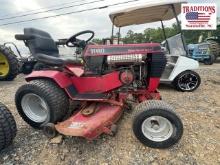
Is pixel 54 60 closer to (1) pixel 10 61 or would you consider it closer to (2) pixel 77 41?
(2) pixel 77 41

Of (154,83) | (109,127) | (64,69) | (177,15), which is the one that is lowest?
(109,127)

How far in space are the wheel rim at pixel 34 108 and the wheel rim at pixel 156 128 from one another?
1.54 metres

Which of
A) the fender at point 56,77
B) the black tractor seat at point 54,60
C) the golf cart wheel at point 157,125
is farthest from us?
the black tractor seat at point 54,60

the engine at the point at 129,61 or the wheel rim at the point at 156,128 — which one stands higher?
the engine at the point at 129,61

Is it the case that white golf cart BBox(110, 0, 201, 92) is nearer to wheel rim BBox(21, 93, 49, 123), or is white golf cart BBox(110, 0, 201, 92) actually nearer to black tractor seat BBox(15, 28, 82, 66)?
black tractor seat BBox(15, 28, 82, 66)

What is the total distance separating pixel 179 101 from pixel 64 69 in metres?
2.54

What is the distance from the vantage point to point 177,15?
6234 mm

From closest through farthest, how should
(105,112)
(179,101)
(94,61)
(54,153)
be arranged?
1. (54,153)
2. (105,112)
3. (94,61)
4. (179,101)

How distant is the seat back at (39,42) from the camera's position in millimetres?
4443

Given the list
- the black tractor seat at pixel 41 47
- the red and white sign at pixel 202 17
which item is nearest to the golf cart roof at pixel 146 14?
the black tractor seat at pixel 41 47

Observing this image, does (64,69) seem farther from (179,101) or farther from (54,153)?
(179,101)

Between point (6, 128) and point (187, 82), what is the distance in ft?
14.6

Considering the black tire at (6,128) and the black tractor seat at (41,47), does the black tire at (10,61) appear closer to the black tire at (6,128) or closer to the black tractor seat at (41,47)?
the black tractor seat at (41,47)

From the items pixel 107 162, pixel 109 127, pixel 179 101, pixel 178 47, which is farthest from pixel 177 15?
pixel 107 162
